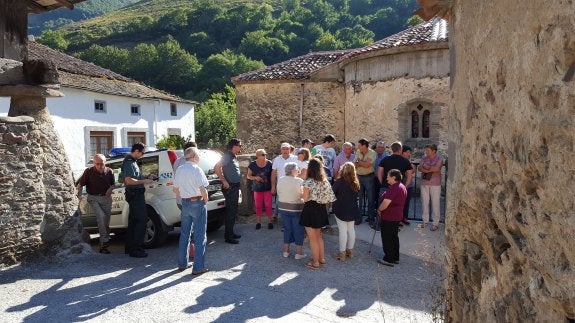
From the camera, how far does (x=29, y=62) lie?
7105 millimetres

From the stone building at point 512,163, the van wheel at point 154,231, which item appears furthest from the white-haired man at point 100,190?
the stone building at point 512,163

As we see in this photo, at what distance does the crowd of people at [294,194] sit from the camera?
6477 millimetres

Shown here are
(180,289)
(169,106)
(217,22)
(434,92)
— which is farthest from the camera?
(217,22)

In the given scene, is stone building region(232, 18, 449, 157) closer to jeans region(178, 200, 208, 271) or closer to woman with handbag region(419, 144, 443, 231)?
woman with handbag region(419, 144, 443, 231)

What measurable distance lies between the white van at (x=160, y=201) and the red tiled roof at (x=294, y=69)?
422 inches

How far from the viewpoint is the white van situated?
791cm

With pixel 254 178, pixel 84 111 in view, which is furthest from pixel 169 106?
pixel 254 178

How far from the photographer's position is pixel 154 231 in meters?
7.96

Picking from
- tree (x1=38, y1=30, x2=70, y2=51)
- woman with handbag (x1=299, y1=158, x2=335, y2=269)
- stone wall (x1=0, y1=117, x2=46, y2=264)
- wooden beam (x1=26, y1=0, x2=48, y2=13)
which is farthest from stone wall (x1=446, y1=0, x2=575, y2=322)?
tree (x1=38, y1=30, x2=70, y2=51)

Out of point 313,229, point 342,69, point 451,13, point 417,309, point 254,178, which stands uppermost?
point 342,69

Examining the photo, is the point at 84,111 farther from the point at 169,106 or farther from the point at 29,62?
the point at 29,62

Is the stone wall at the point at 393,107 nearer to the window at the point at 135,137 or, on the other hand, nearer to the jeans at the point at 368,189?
the jeans at the point at 368,189

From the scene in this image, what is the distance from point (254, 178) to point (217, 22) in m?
74.5

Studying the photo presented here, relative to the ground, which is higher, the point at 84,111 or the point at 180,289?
the point at 84,111
